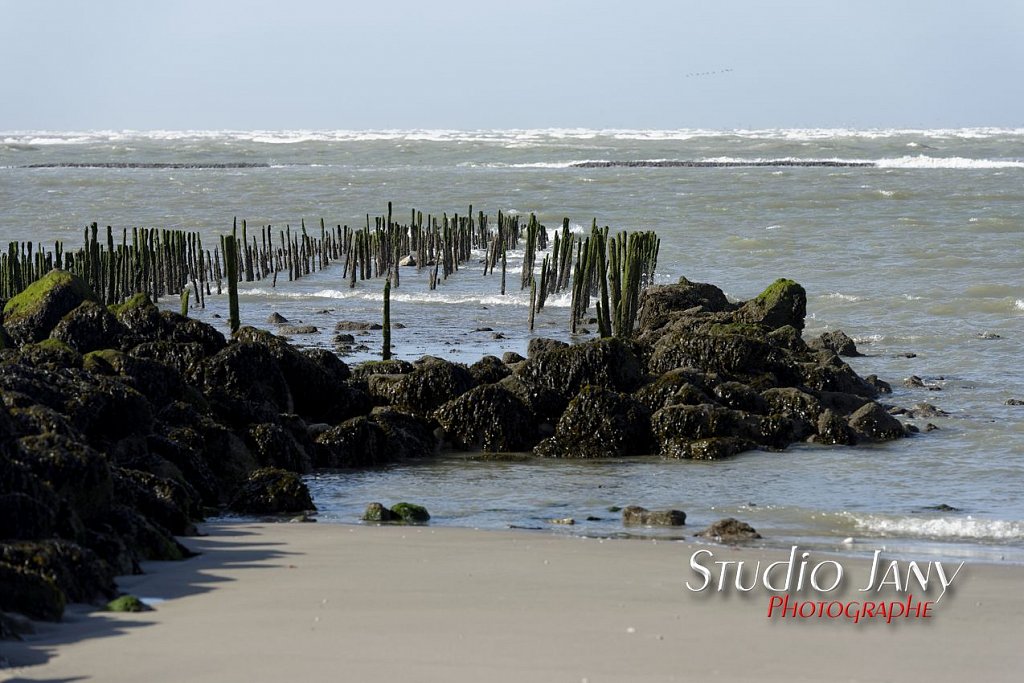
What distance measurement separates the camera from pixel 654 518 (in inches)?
438

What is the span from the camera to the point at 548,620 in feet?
25.8

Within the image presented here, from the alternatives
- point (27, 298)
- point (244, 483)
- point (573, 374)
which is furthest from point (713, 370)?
point (27, 298)

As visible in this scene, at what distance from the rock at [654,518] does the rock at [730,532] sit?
427mm

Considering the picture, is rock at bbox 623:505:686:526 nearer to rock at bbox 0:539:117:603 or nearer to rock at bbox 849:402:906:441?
rock at bbox 0:539:117:603

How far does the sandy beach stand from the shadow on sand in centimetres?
2

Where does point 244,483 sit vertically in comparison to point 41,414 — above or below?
below

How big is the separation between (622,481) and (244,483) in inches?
141

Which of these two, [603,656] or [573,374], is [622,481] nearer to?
[573,374]

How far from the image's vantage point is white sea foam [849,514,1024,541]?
10.9 metres

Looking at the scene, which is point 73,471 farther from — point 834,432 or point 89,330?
point 834,432

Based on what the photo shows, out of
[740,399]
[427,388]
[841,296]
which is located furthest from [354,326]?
[740,399]

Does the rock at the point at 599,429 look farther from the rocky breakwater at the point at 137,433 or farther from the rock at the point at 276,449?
the rock at the point at 276,449

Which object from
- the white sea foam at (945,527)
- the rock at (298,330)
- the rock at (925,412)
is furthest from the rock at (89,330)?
the rock at (925,412)

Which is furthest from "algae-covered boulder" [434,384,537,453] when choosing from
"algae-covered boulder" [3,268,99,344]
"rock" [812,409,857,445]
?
"algae-covered boulder" [3,268,99,344]
